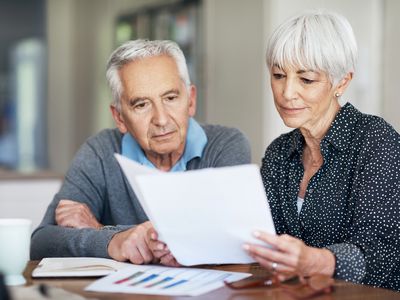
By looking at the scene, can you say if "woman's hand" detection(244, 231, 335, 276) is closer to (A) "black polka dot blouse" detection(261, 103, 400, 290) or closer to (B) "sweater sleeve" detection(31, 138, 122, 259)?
(A) "black polka dot blouse" detection(261, 103, 400, 290)

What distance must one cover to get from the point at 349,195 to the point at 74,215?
767 millimetres

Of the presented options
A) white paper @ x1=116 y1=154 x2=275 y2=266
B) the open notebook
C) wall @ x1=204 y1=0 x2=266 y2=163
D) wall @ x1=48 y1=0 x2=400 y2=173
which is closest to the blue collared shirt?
the open notebook

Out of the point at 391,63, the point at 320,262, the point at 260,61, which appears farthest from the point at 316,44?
the point at 260,61

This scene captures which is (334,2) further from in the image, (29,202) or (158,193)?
(158,193)

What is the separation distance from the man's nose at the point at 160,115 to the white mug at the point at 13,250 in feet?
2.46

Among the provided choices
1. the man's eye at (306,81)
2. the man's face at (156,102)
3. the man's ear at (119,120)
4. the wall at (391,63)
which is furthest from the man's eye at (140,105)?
the wall at (391,63)

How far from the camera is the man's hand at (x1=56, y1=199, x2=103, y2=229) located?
2.26 metres

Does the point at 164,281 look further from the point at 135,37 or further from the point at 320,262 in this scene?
the point at 135,37

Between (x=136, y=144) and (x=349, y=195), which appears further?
(x=136, y=144)

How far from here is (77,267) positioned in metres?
1.77

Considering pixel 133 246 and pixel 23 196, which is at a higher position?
pixel 133 246

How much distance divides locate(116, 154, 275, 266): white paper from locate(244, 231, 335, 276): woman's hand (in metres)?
0.02

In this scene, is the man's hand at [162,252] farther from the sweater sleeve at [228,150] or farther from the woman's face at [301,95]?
the sweater sleeve at [228,150]

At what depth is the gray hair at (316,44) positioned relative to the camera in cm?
192
